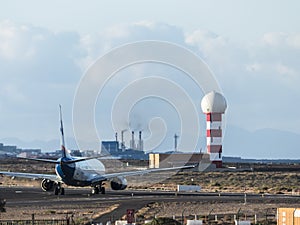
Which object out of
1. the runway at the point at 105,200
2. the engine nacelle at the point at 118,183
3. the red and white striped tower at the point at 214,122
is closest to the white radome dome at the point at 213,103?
the red and white striped tower at the point at 214,122

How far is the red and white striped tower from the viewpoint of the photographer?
5138 inches

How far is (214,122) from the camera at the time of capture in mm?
134000

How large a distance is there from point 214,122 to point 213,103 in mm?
6737

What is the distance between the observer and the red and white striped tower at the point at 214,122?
130 m

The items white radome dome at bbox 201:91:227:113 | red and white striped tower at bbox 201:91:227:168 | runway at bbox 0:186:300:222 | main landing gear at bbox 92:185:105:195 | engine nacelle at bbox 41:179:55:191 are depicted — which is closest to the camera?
runway at bbox 0:186:300:222

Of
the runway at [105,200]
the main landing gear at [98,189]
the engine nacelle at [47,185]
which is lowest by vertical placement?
the runway at [105,200]

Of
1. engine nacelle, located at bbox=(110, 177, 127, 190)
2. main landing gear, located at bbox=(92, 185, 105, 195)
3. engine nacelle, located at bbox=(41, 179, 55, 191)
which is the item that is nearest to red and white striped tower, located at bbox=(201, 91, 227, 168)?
engine nacelle, located at bbox=(110, 177, 127, 190)

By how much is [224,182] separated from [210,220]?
55.7 metres

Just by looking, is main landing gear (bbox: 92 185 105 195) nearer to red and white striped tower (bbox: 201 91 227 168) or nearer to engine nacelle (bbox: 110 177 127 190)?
engine nacelle (bbox: 110 177 127 190)

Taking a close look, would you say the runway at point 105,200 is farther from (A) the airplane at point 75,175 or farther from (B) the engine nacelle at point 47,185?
(B) the engine nacelle at point 47,185

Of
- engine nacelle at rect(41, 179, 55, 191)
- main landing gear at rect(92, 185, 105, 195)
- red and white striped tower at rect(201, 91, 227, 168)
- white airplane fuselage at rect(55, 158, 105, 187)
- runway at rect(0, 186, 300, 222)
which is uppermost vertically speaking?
red and white striped tower at rect(201, 91, 227, 168)

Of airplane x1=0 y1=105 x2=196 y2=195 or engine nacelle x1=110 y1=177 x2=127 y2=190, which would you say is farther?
engine nacelle x1=110 y1=177 x2=127 y2=190

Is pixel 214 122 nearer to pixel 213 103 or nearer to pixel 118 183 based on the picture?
pixel 213 103

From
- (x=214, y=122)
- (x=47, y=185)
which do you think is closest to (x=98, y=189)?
(x=47, y=185)
